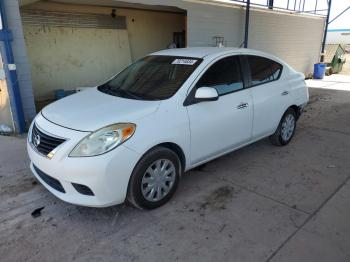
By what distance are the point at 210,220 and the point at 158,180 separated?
0.65m

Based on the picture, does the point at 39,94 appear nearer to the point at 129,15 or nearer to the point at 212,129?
the point at 129,15

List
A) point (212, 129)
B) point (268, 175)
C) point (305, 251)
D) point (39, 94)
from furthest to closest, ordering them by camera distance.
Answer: point (39, 94) < point (268, 175) < point (212, 129) < point (305, 251)

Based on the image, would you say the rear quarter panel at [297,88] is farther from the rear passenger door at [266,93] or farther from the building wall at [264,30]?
the building wall at [264,30]

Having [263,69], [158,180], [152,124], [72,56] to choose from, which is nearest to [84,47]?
[72,56]

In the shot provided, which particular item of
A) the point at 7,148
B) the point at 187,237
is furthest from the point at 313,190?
the point at 7,148

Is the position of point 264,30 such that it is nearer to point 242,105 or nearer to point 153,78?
point 242,105

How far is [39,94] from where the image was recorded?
7.96m

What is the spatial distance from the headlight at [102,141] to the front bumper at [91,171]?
0.13ft

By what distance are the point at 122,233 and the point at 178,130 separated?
44.4 inches

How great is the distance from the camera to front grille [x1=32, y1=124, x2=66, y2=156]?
9.06ft

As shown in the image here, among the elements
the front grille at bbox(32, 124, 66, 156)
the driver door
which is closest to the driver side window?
the driver door

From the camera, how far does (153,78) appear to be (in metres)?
3.61

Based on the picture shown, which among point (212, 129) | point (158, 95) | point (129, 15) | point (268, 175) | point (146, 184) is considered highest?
point (129, 15)

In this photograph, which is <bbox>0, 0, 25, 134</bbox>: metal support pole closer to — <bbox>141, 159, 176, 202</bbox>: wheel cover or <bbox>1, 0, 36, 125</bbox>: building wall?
<bbox>1, 0, 36, 125</bbox>: building wall
